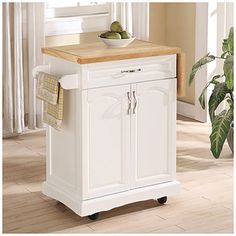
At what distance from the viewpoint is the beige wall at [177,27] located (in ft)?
20.0

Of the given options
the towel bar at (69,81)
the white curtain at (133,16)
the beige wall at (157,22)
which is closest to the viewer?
the towel bar at (69,81)

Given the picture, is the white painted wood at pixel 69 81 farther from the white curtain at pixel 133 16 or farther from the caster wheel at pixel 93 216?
the white curtain at pixel 133 16

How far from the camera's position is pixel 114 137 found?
154 inches

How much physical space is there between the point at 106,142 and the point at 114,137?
5cm

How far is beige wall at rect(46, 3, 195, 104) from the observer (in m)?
6.07

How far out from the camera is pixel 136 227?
151 inches

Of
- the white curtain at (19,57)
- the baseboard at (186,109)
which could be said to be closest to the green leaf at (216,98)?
the baseboard at (186,109)

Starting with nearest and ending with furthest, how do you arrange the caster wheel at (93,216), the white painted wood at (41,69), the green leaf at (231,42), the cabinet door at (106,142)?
the cabinet door at (106,142) → the caster wheel at (93,216) → the white painted wood at (41,69) → the green leaf at (231,42)

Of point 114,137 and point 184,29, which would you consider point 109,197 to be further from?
point 184,29

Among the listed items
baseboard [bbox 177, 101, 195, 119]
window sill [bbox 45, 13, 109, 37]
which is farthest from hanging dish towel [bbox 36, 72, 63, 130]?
baseboard [bbox 177, 101, 195, 119]

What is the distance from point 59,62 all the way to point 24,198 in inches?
34.0

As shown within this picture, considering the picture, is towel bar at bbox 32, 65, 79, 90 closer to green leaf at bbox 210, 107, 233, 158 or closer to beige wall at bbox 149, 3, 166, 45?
green leaf at bbox 210, 107, 233, 158

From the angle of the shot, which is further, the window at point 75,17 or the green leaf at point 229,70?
the window at point 75,17

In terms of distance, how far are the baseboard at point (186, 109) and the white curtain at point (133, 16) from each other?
659 millimetres
